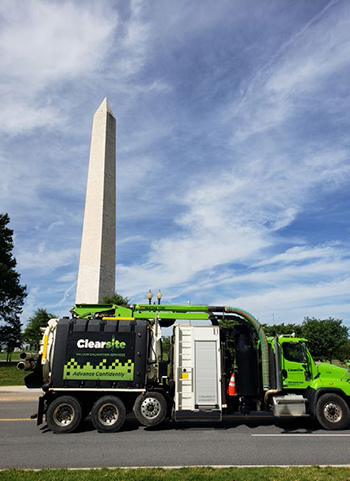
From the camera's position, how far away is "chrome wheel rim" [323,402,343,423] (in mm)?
10930

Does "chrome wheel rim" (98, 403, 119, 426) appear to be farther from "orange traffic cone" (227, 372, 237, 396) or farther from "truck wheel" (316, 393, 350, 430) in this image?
"truck wheel" (316, 393, 350, 430)

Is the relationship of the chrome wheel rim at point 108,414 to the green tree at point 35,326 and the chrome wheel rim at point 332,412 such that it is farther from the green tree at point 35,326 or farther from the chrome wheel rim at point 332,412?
the green tree at point 35,326

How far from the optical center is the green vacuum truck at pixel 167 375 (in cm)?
1090

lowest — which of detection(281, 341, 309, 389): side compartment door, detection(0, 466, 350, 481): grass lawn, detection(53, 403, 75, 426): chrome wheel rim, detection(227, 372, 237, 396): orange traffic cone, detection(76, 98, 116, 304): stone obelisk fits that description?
detection(0, 466, 350, 481): grass lawn

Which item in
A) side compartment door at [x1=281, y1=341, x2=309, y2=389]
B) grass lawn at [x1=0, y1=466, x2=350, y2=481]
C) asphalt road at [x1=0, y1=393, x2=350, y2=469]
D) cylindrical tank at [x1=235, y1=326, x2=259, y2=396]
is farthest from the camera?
cylindrical tank at [x1=235, y1=326, x2=259, y2=396]

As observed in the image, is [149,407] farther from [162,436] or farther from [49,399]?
[49,399]

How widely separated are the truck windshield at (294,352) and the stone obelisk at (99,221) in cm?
2807

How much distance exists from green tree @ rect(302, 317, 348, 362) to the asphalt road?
35.3 m

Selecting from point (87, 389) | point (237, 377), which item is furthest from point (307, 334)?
point (87, 389)

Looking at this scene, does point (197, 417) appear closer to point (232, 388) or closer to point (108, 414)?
point (232, 388)

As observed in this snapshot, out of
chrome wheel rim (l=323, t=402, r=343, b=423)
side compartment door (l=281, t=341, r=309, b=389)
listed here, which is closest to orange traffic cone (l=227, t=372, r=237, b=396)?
side compartment door (l=281, t=341, r=309, b=389)

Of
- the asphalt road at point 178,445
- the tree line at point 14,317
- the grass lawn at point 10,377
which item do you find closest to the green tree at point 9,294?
the tree line at point 14,317

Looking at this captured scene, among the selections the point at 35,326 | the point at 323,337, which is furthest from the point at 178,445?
the point at 323,337

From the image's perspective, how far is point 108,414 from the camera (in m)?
10.9
